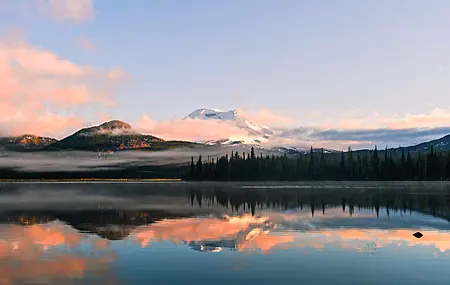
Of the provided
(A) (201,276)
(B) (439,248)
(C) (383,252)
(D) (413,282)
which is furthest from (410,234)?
(A) (201,276)

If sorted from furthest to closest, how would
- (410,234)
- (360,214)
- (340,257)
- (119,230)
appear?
1. (360,214)
2. (119,230)
3. (410,234)
4. (340,257)

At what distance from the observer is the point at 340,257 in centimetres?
3130

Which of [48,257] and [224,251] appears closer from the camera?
[48,257]

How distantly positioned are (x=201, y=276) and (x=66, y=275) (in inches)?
263

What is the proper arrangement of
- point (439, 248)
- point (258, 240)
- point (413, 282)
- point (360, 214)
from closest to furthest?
point (413, 282)
point (439, 248)
point (258, 240)
point (360, 214)

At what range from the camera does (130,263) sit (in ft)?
95.8

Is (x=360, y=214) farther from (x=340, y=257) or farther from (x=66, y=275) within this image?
(x=66, y=275)

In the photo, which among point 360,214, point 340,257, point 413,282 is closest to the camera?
point 413,282

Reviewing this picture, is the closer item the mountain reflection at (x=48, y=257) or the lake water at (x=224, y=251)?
the mountain reflection at (x=48, y=257)

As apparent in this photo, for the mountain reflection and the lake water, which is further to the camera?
the lake water

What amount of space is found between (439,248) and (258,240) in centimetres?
1255

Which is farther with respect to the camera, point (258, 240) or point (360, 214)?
point (360, 214)

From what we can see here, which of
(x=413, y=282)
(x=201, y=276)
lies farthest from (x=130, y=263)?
(x=413, y=282)

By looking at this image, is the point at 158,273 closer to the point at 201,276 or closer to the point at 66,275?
the point at 201,276
